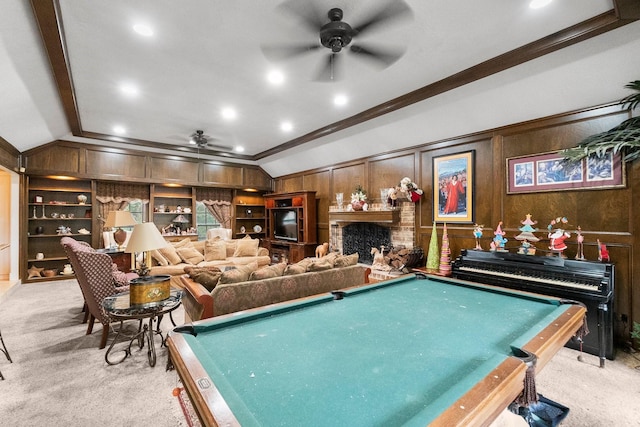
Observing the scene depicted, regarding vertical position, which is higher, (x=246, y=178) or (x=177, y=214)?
(x=246, y=178)

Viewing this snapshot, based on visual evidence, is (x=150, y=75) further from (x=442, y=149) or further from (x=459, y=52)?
(x=442, y=149)

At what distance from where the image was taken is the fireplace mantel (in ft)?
16.6

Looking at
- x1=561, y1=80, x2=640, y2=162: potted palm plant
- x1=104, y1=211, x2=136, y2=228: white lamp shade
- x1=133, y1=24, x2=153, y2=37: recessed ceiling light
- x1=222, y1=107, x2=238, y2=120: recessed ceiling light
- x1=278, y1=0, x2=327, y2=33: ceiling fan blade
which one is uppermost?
x1=133, y1=24, x2=153, y2=37: recessed ceiling light

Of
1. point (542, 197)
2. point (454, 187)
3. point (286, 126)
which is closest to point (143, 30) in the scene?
point (286, 126)

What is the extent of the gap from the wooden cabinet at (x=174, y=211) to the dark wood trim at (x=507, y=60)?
473 cm

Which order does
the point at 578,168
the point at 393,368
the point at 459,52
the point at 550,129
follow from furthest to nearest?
the point at 550,129, the point at 578,168, the point at 459,52, the point at 393,368

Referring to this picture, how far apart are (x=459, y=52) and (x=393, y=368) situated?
3.00 metres

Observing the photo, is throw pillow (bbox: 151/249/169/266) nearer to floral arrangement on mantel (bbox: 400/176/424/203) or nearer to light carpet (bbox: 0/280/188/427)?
light carpet (bbox: 0/280/188/427)

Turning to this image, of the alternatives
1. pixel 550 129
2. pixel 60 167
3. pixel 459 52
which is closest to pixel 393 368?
pixel 459 52

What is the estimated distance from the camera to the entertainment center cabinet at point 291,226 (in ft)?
22.6

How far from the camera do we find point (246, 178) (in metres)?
8.02

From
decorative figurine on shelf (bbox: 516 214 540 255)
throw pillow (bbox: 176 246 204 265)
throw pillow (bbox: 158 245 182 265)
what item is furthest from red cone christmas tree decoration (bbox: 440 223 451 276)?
throw pillow (bbox: 158 245 182 265)

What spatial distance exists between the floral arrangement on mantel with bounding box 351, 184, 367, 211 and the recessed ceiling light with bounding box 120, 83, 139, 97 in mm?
3821

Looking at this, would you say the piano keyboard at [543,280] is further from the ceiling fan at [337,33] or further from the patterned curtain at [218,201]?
the patterned curtain at [218,201]
